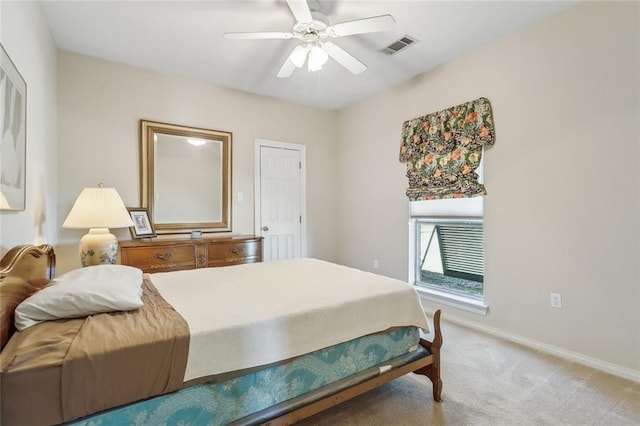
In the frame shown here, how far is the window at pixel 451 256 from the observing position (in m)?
3.20

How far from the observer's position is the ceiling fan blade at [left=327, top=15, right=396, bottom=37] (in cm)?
199

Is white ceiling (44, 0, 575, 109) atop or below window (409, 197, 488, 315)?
atop

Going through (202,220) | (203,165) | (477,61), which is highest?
(477,61)

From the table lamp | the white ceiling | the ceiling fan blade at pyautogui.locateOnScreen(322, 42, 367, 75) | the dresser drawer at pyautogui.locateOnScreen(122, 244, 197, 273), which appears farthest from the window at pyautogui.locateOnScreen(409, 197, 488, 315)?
the table lamp

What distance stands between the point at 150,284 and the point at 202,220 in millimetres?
1794

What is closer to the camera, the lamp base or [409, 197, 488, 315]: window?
the lamp base

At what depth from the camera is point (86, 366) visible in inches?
40.0

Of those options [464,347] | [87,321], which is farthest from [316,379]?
[464,347]

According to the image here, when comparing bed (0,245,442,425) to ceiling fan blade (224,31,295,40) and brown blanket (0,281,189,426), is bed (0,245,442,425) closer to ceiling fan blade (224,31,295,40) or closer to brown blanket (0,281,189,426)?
brown blanket (0,281,189,426)

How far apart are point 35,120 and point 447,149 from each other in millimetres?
3397

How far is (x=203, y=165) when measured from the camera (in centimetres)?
371

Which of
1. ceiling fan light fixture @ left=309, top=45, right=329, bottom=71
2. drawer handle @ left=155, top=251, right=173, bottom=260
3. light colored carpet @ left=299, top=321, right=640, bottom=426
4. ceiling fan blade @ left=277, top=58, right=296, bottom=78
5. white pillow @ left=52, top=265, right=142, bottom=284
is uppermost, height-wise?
ceiling fan blade @ left=277, top=58, right=296, bottom=78

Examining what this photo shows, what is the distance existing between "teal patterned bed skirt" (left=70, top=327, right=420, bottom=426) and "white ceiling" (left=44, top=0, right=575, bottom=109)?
2316 mm

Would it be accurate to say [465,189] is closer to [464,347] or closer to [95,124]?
[464,347]
